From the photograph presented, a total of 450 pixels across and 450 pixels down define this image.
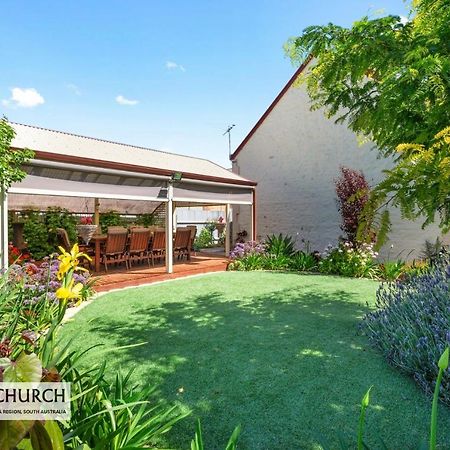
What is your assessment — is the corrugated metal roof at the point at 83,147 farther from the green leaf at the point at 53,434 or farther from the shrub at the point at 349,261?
the green leaf at the point at 53,434

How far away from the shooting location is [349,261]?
427 inches

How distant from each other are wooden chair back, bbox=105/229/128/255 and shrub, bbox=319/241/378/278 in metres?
6.77

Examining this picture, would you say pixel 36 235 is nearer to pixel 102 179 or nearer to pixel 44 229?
pixel 44 229

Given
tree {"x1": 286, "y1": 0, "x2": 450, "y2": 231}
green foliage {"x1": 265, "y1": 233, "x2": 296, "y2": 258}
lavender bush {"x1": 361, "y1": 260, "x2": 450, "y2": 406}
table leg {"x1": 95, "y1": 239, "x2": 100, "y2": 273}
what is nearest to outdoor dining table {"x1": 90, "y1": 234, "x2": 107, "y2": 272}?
table leg {"x1": 95, "y1": 239, "x2": 100, "y2": 273}

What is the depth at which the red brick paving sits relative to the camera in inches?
356

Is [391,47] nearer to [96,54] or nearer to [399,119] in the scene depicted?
[399,119]

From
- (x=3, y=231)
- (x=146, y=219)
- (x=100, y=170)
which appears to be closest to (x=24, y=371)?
(x=3, y=231)

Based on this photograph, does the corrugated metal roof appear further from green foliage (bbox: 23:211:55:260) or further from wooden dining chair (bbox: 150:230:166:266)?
green foliage (bbox: 23:211:55:260)

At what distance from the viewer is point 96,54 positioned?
11.5 m

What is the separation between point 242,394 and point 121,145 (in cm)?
1282

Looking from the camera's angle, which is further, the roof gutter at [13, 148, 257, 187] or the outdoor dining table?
the outdoor dining table

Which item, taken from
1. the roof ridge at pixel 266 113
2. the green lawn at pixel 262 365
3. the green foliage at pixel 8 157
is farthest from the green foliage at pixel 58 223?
the roof ridge at pixel 266 113

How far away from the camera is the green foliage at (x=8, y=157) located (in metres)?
6.23

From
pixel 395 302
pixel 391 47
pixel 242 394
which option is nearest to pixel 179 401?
pixel 242 394
